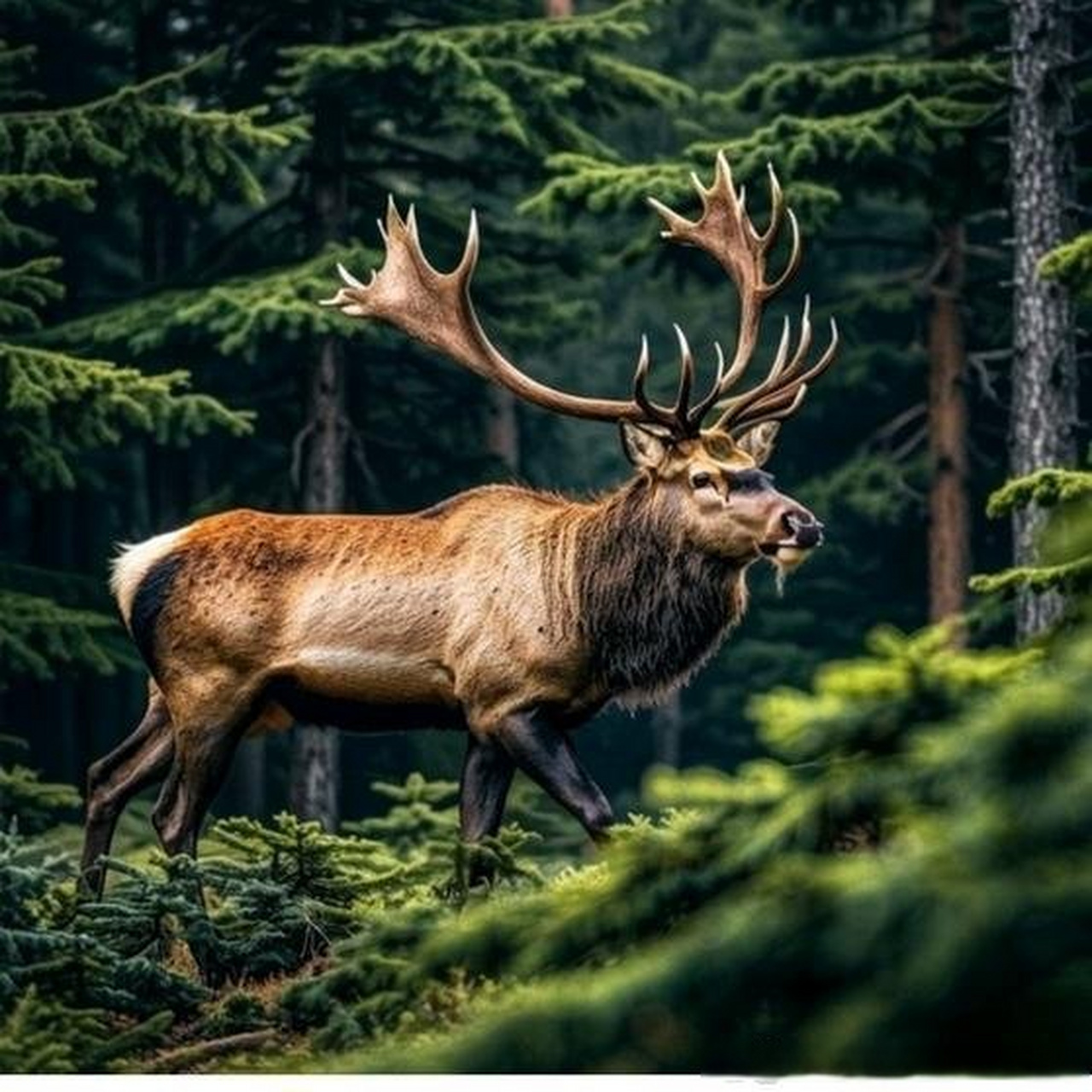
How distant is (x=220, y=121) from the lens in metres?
16.7

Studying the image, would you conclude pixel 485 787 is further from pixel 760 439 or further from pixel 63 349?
pixel 63 349

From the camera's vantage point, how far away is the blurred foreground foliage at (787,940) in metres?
3.16

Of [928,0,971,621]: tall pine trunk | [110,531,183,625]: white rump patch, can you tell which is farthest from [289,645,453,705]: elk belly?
[928,0,971,621]: tall pine trunk

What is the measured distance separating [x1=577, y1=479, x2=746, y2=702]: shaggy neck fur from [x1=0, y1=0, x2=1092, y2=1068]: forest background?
437 cm

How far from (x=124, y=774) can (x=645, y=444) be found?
6.97 feet

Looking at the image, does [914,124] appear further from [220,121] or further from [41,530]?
[41,530]

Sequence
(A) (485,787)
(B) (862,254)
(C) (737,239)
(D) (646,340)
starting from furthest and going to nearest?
(B) (862,254) → (C) (737,239) → (D) (646,340) → (A) (485,787)

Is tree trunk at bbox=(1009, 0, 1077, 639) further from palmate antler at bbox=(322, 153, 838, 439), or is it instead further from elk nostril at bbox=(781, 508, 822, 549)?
elk nostril at bbox=(781, 508, 822, 549)

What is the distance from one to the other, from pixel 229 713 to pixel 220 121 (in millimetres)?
8971

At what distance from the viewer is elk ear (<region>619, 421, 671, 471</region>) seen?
848 cm

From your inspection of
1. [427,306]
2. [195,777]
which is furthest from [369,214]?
[195,777]

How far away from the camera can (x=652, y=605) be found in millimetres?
8461

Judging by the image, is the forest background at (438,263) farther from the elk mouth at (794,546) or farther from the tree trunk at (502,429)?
the elk mouth at (794,546)

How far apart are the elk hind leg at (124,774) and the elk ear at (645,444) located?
1.85 metres
